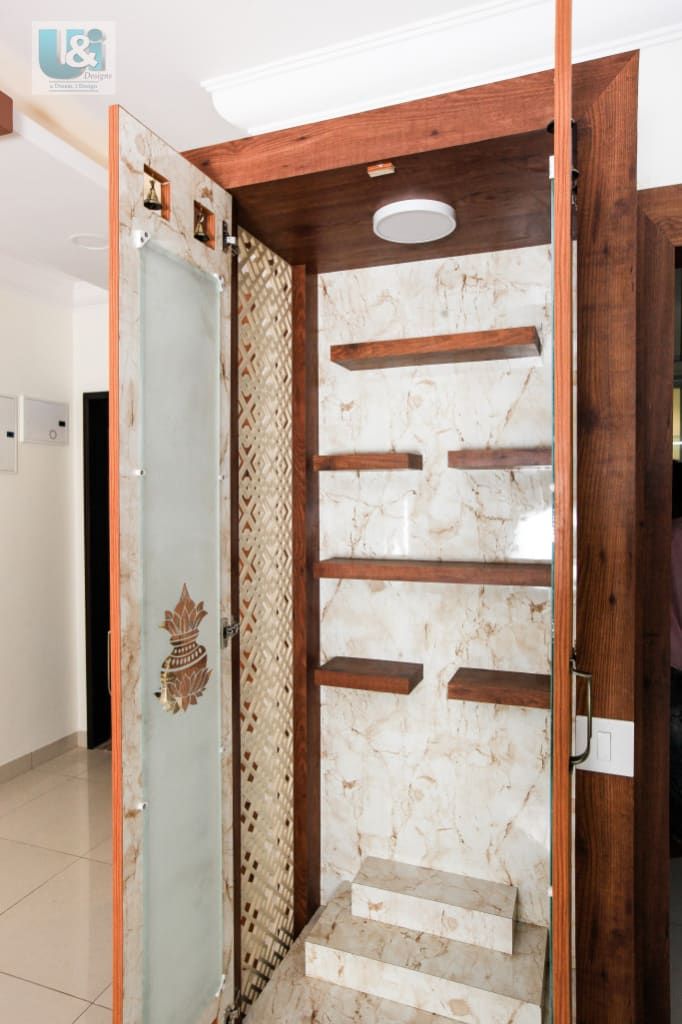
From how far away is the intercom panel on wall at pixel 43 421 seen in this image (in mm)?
3783

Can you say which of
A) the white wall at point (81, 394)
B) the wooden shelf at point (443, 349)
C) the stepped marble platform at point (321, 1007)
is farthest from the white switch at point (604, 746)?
the white wall at point (81, 394)

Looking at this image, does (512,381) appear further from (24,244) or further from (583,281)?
(24,244)

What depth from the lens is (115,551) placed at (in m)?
1.40

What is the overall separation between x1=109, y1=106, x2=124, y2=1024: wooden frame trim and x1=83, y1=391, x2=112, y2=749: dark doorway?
286cm

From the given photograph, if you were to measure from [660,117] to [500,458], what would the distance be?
98cm

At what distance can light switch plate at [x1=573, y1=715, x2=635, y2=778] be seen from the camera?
1.65m

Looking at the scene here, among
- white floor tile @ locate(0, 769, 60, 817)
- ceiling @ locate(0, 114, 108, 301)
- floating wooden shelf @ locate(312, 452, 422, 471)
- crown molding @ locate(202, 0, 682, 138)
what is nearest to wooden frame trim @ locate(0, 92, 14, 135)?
ceiling @ locate(0, 114, 108, 301)

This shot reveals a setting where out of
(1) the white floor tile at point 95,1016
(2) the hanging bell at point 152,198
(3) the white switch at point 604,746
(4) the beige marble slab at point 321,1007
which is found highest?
(2) the hanging bell at point 152,198

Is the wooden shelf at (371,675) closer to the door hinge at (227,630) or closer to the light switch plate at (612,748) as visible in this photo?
the door hinge at (227,630)

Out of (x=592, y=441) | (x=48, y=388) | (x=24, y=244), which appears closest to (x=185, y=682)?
(x=592, y=441)

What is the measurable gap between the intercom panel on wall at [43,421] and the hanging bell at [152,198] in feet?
8.53

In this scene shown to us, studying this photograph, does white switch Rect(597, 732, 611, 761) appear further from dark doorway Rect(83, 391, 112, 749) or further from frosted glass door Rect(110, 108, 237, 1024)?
dark doorway Rect(83, 391, 112, 749)

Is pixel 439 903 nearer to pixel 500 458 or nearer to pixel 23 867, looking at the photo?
pixel 500 458

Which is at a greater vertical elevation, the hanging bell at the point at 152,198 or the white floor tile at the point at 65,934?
the hanging bell at the point at 152,198
